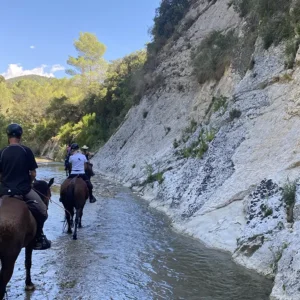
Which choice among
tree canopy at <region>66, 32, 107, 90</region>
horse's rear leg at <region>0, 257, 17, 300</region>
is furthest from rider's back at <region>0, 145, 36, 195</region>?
tree canopy at <region>66, 32, 107, 90</region>

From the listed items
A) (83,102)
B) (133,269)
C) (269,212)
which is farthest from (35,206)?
(83,102)

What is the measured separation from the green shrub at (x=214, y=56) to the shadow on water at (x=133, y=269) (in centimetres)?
1120

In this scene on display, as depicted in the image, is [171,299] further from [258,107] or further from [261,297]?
[258,107]

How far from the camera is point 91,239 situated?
9.63 meters

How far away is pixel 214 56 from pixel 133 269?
15.2 meters

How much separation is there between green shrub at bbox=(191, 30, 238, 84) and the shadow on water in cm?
1120

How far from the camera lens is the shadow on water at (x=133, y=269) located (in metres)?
6.18

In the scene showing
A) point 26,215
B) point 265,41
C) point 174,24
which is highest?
point 174,24

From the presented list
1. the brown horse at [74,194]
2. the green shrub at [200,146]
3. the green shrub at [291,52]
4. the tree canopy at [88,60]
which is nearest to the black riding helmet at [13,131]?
the brown horse at [74,194]

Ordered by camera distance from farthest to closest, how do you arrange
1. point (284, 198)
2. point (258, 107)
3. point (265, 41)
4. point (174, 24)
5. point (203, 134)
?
point (174, 24), point (203, 134), point (265, 41), point (258, 107), point (284, 198)

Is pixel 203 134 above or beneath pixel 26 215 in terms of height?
above

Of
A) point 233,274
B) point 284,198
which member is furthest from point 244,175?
point 233,274

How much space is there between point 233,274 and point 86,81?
53322 mm

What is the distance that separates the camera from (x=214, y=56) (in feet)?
66.4
